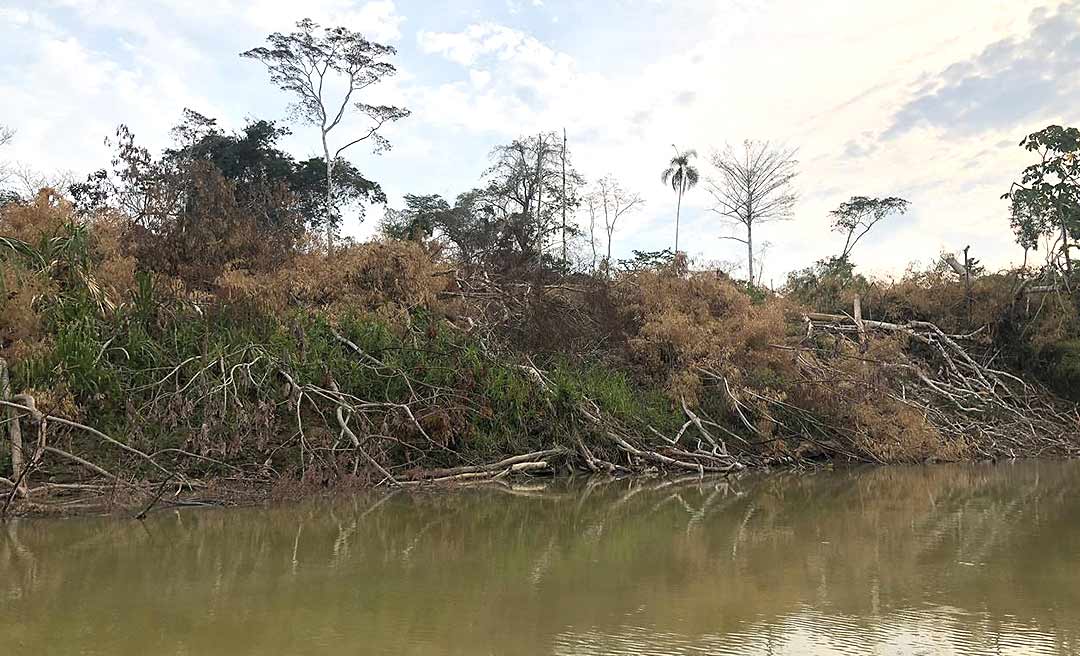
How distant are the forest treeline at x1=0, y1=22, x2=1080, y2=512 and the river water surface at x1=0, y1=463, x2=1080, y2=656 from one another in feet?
4.95

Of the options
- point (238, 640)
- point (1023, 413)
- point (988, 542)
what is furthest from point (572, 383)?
point (1023, 413)

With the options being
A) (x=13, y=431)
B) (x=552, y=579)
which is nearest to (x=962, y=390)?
Result: (x=552, y=579)

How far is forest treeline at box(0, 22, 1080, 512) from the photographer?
9430 millimetres

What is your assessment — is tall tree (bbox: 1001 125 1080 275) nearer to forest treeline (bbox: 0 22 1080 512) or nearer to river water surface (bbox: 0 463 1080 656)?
forest treeline (bbox: 0 22 1080 512)

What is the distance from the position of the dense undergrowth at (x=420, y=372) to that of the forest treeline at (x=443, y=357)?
38 millimetres

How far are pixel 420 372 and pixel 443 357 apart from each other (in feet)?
1.29

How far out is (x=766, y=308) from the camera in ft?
49.8

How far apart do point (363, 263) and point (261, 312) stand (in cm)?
261

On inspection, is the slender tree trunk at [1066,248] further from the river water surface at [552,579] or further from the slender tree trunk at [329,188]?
the slender tree trunk at [329,188]

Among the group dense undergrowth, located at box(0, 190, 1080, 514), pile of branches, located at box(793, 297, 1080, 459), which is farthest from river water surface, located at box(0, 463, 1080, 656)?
pile of branches, located at box(793, 297, 1080, 459)

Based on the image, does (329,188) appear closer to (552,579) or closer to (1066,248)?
(1066,248)

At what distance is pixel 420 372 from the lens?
11.5m

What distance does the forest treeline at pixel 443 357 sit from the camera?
9.43 meters

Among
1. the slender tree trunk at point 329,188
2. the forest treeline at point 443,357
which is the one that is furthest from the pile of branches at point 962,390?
the slender tree trunk at point 329,188
